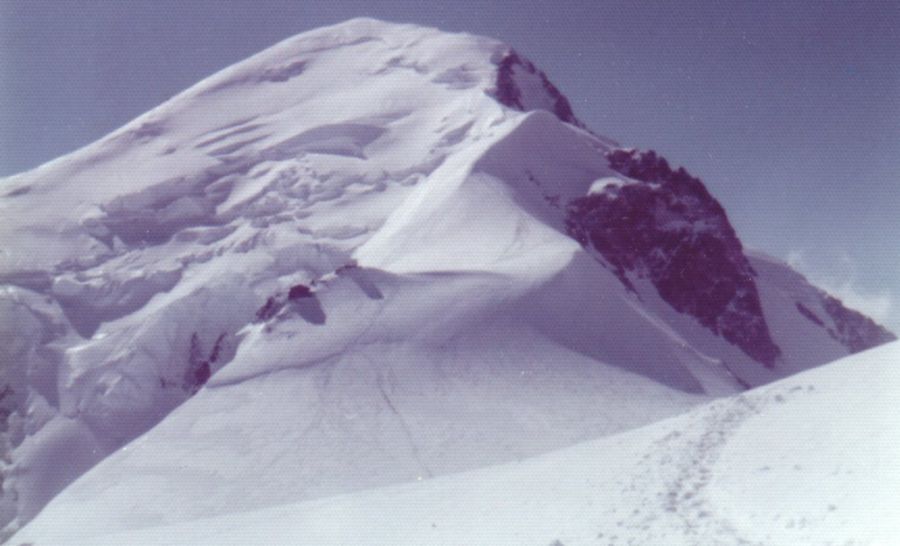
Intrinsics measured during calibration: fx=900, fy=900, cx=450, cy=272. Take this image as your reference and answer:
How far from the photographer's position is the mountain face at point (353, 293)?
1155 inches

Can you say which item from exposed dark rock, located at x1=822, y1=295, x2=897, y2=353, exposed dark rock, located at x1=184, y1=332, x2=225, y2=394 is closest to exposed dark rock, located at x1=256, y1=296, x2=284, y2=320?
exposed dark rock, located at x1=184, y1=332, x2=225, y2=394

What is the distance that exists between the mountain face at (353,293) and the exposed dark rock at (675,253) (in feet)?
0.69

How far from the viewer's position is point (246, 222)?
209ft

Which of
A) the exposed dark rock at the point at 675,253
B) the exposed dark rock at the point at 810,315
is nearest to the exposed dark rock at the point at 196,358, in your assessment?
the exposed dark rock at the point at 675,253

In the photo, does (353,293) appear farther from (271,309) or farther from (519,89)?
(519,89)

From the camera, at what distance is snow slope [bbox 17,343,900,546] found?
37.0 feet

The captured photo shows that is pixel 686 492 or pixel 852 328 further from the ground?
pixel 686 492

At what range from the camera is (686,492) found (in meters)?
13.5

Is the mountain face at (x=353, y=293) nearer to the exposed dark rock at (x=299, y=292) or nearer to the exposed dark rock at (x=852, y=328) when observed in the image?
the exposed dark rock at (x=299, y=292)

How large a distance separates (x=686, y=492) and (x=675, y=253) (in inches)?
1871

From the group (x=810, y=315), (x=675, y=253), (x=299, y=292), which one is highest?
(x=675, y=253)

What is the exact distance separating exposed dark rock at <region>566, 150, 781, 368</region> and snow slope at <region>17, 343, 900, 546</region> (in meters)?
34.1

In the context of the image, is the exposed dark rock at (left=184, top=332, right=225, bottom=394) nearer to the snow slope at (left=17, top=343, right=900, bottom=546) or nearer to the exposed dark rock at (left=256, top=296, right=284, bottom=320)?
the exposed dark rock at (left=256, top=296, right=284, bottom=320)

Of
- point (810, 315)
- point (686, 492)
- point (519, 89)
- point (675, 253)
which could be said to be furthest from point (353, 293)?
point (810, 315)
